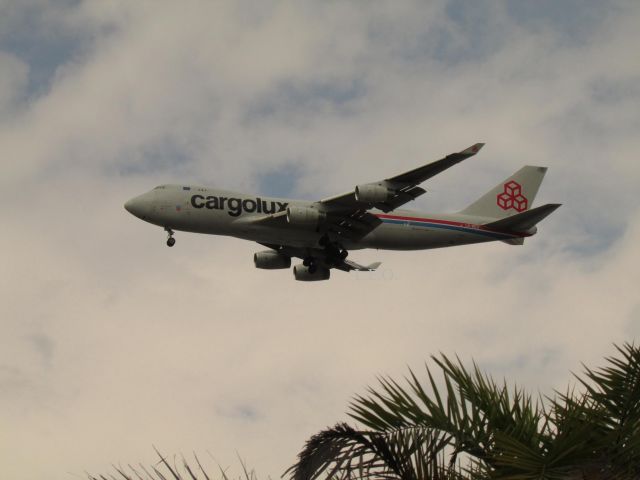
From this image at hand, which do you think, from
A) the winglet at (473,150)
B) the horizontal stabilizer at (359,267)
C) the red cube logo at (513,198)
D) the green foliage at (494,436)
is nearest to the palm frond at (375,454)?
the green foliage at (494,436)

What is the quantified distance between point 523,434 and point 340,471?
1.78 meters

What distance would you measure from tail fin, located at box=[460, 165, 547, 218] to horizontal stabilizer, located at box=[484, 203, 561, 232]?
262 centimetres

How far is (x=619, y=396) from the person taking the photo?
8.26m

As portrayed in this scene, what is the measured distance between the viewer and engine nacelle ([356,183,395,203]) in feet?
117

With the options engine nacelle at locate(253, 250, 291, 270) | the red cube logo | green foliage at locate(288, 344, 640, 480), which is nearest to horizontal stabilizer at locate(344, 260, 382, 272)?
engine nacelle at locate(253, 250, 291, 270)

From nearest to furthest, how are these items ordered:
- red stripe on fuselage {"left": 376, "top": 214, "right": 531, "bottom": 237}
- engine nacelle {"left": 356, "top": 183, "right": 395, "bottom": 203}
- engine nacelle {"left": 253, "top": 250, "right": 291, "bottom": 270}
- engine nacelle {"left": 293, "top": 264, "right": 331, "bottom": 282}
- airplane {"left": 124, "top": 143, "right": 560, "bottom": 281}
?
1. engine nacelle {"left": 356, "top": 183, "right": 395, "bottom": 203}
2. airplane {"left": 124, "top": 143, "right": 560, "bottom": 281}
3. red stripe on fuselage {"left": 376, "top": 214, "right": 531, "bottom": 237}
4. engine nacelle {"left": 293, "top": 264, "right": 331, "bottom": 282}
5. engine nacelle {"left": 253, "top": 250, "right": 291, "bottom": 270}

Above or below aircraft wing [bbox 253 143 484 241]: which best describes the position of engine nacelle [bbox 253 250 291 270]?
above

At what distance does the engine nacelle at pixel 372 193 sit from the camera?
117 feet

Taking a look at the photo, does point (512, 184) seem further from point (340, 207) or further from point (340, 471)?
point (340, 471)

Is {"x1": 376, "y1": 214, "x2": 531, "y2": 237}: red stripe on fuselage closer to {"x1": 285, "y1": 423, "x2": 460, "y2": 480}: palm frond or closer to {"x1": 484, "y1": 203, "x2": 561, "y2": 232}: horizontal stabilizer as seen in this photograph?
{"x1": 484, "y1": 203, "x2": 561, "y2": 232}: horizontal stabilizer

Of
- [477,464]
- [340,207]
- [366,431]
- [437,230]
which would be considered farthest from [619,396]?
[437,230]

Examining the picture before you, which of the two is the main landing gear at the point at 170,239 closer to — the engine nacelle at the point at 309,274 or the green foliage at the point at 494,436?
the engine nacelle at the point at 309,274

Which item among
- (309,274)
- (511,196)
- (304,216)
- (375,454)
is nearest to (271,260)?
(309,274)

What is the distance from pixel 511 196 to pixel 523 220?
577cm
